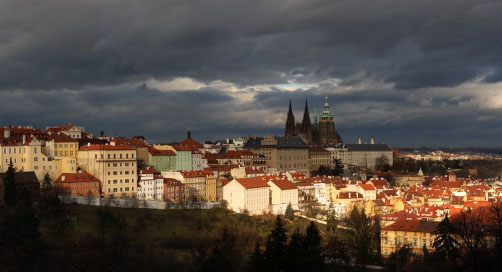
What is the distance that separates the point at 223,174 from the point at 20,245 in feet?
187

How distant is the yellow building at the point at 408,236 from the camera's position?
213ft

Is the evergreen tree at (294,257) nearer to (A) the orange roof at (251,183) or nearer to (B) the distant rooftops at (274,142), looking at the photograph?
(A) the orange roof at (251,183)

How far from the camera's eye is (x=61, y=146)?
7962 centimetres

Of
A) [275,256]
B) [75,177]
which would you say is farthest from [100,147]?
[275,256]

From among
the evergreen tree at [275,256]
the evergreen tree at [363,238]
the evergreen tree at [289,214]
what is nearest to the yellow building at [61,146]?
the evergreen tree at [289,214]

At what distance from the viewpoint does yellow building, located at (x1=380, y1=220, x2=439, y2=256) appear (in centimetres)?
6481

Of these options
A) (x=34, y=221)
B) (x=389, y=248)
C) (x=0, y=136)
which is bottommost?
(x=389, y=248)

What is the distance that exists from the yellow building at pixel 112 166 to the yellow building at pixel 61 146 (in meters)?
0.97

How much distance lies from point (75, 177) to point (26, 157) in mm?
6219

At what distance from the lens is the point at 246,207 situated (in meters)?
83.4

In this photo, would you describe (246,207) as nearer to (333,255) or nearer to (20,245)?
(333,255)

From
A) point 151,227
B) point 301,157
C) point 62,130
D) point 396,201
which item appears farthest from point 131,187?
point 301,157

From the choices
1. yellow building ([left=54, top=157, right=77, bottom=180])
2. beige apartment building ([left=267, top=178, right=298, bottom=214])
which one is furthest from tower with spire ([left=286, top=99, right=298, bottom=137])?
yellow building ([left=54, top=157, right=77, bottom=180])

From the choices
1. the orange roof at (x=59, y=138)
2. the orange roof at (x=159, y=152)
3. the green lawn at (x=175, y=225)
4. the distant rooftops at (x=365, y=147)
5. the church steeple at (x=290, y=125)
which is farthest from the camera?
the distant rooftops at (x=365, y=147)
